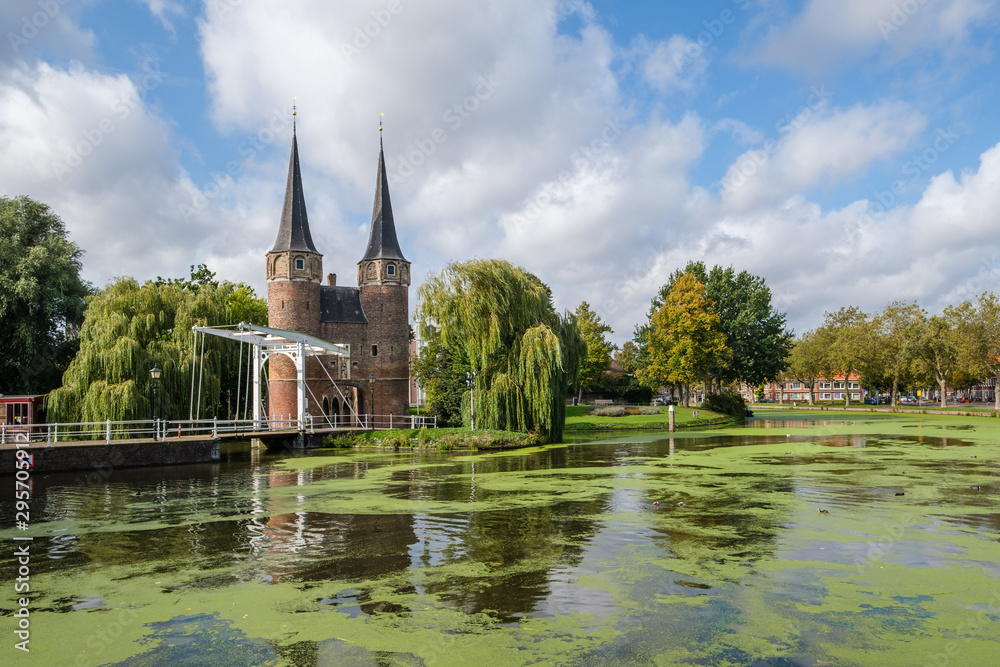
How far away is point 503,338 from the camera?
28.8 metres

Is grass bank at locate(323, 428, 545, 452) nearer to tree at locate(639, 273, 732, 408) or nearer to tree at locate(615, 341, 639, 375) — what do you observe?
tree at locate(639, 273, 732, 408)

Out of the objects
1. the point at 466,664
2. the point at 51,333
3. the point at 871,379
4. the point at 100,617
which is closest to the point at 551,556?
the point at 466,664

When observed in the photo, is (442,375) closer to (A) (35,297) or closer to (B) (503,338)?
(B) (503,338)

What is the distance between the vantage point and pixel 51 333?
30.5 metres

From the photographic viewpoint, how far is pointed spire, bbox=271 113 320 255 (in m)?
37.4

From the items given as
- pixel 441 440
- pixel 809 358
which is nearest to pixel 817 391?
pixel 809 358

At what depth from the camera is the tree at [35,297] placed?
92.6 ft

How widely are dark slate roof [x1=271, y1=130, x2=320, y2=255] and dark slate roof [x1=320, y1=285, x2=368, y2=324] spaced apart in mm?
3857

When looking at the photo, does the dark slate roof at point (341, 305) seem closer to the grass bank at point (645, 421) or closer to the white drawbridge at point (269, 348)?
the white drawbridge at point (269, 348)

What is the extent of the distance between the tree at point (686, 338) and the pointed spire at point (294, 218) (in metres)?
24.0

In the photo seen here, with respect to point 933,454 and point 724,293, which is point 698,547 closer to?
point 933,454

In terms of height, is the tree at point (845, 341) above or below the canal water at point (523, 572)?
above

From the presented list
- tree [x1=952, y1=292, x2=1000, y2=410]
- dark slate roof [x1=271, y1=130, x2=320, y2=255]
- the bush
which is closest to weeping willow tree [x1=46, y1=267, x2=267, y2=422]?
dark slate roof [x1=271, y1=130, x2=320, y2=255]

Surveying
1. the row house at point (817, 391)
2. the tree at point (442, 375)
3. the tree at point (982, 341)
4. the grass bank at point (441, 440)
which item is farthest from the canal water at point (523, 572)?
the row house at point (817, 391)
